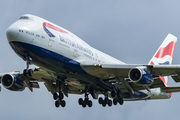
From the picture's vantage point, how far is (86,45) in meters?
33.7

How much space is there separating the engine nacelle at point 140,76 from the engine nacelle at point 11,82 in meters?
12.2

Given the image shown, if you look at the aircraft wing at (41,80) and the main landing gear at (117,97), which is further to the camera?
the aircraft wing at (41,80)

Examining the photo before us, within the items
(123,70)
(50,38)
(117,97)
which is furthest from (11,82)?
(123,70)

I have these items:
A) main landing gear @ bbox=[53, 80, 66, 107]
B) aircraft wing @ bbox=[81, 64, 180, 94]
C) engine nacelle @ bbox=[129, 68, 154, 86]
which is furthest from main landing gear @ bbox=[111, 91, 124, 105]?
main landing gear @ bbox=[53, 80, 66, 107]

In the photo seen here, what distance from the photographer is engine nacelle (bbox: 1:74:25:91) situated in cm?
3644

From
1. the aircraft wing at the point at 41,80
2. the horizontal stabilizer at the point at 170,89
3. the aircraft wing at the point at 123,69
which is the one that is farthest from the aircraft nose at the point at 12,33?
the horizontal stabilizer at the point at 170,89

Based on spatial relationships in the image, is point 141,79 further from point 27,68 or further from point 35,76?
point 35,76

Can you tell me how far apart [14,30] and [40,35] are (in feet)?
7.31

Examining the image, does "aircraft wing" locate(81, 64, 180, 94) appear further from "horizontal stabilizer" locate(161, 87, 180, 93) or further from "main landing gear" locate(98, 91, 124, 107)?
"horizontal stabilizer" locate(161, 87, 180, 93)

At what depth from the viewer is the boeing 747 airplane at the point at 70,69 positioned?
28.5 m

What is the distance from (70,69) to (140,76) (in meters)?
6.11

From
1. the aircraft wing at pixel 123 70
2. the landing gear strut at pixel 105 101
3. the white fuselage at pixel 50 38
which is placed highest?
the white fuselage at pixel 50 38

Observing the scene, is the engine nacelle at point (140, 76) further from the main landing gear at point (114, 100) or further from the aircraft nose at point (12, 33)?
the aircraft nose at point (12, 33)

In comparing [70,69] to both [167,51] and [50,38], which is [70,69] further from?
[167,51]
